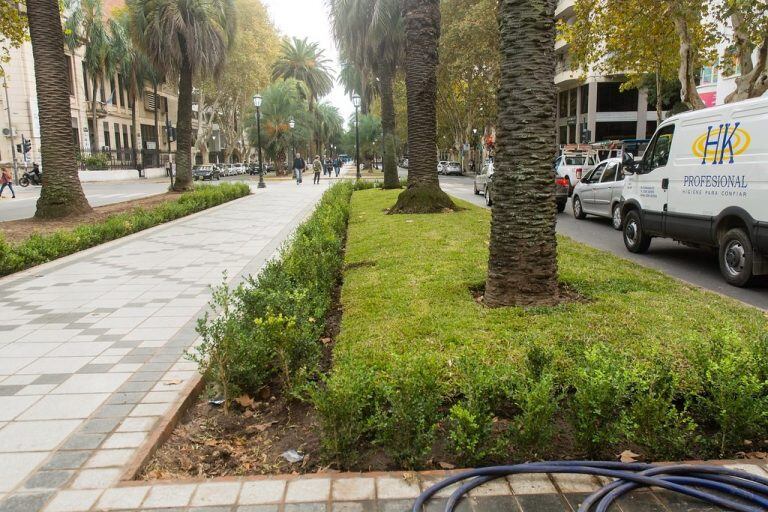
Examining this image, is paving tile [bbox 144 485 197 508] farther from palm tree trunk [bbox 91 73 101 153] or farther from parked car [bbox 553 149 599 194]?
palm tree trunk [bbox 91 73 101 153]

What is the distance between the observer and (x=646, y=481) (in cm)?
296

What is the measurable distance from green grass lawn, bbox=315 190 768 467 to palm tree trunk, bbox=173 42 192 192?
21.3 m

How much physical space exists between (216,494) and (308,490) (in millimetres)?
439

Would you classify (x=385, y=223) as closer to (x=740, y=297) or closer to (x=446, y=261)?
(x=446, y=261)

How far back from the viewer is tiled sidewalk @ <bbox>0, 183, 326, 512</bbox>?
3.37 metres

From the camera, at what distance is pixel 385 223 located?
12.8m

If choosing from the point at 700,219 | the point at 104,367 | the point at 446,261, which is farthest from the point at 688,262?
the point at 104,367

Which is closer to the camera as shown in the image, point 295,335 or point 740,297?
point 295,335

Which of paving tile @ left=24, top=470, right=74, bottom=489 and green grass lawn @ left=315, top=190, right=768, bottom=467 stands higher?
green grass lawn @ left=315, top=190, right=768, bottom=467

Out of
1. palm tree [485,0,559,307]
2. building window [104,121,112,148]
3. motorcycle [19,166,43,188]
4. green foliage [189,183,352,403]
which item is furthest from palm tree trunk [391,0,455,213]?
building window [104,121,112,148]

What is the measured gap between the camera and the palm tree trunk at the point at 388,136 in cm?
2528

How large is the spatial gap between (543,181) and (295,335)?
8.93 feet

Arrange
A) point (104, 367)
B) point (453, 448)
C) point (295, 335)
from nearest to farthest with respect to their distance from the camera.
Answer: point (453, 448), point (295, 335), point (104, 367)

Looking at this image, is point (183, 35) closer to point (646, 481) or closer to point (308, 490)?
point (308, 490)
